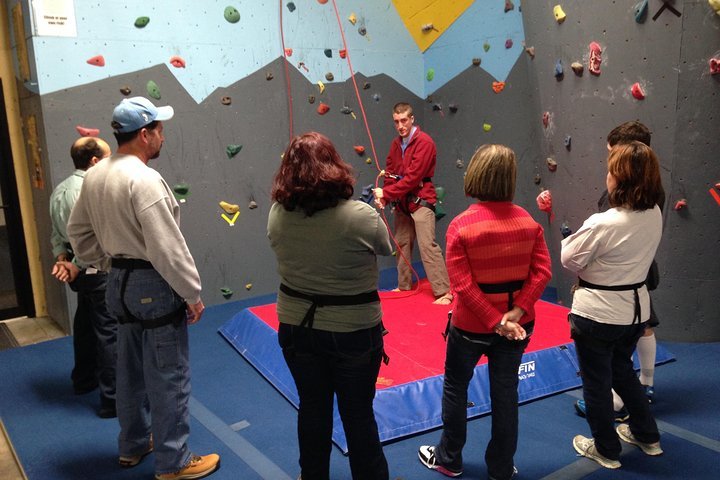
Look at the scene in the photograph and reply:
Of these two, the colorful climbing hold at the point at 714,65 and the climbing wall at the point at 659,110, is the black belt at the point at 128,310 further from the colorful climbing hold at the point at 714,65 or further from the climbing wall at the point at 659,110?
the colorful climbing hold at the point at 714,65

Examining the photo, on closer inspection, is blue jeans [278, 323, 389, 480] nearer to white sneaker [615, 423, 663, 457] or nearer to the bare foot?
white sneaker [615, 423, 663, 457]

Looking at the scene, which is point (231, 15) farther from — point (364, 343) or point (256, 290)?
point (364, 343)

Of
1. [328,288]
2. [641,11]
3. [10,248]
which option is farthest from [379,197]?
[10,248]

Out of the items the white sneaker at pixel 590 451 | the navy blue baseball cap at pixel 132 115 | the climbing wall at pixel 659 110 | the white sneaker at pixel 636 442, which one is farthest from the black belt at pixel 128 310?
the climbing wall at pixel 659 110

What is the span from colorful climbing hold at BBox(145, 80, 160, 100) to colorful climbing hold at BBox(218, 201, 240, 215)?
96cm

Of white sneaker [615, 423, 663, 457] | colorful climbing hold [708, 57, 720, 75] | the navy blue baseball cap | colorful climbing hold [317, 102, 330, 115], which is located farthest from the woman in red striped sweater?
colorful climbing hold [317, 102, 330, 115]

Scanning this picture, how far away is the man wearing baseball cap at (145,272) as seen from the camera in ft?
7.24

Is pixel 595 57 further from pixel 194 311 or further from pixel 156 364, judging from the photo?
pixel 156 364

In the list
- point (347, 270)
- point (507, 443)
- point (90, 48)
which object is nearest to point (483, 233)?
point (347, 270)

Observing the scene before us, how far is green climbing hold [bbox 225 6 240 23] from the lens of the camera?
4.77m

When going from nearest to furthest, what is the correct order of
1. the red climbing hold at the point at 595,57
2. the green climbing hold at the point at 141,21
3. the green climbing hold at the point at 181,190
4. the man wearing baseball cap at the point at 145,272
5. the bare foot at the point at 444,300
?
1. the man wearing baseball cap at the point at 145,272
2. the red climbing hold at the point at 595,57
3. the green climbing hold at the point at 141,21
4. the bare foot at the point at 444,300
5. the green climbing hold at the point at 181,190

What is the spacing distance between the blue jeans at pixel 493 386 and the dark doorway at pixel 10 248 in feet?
12.8

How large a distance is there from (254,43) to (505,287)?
142 inches

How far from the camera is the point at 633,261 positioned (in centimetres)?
227
